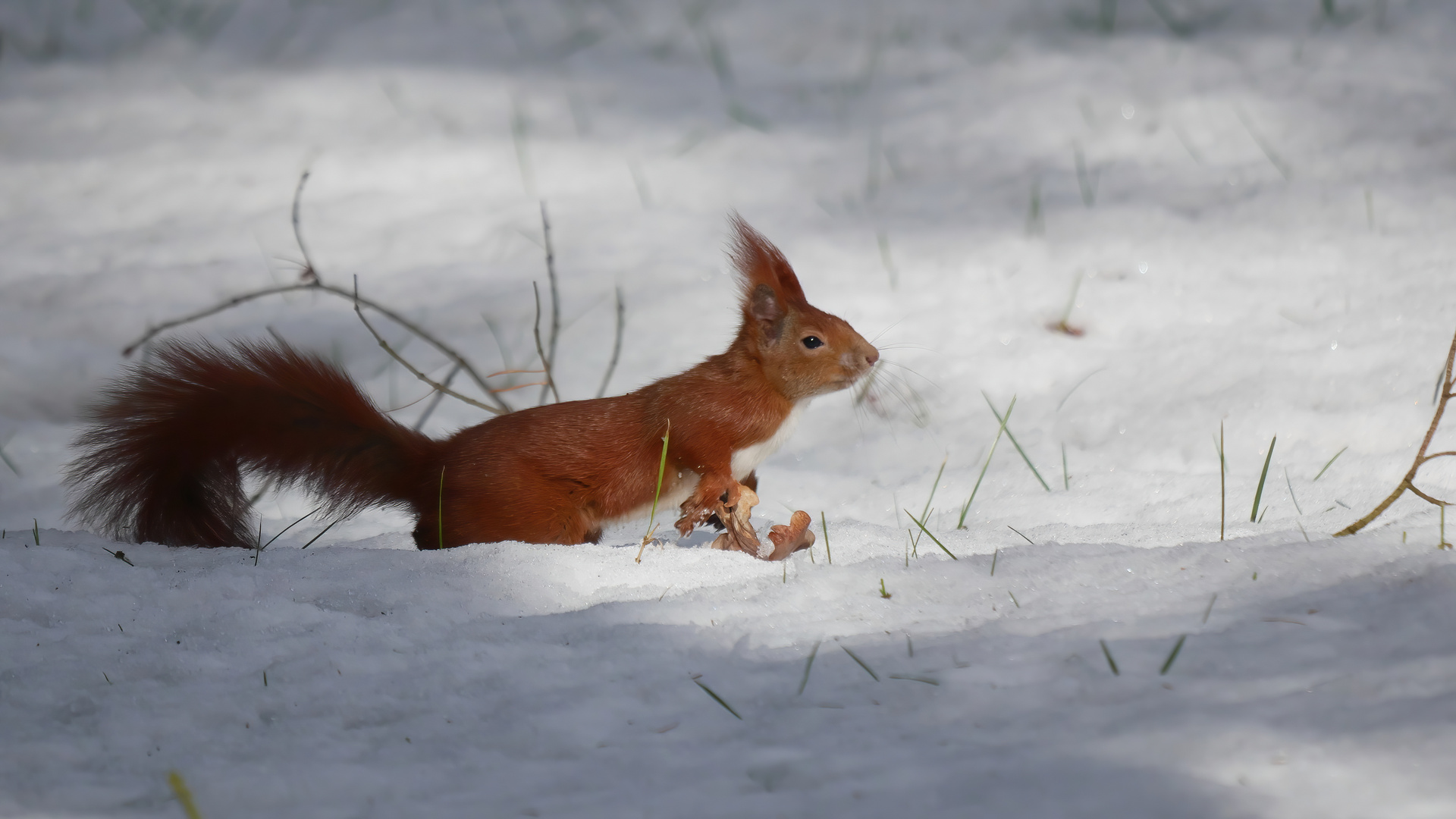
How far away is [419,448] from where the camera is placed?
6.77 ft

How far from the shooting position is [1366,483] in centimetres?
227

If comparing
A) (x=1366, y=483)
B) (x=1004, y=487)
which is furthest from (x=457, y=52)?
(x=1366, y=483)

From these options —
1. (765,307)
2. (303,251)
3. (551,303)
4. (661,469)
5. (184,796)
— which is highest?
(303,251)

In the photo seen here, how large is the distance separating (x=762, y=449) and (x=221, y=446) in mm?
1002

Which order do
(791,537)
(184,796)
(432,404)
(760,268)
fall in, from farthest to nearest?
(432,404) < (760,268) < (791,537) < (184,796)

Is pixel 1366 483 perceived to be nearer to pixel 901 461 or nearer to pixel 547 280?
pixel 901 461

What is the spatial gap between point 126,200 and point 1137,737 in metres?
4.77

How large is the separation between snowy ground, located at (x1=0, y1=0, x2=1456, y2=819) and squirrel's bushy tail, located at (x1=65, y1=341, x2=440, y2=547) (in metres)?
0.13

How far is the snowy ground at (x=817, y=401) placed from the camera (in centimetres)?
113

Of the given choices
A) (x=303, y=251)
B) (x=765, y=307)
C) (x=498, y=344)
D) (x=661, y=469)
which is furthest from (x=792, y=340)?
(x=498, y=344)

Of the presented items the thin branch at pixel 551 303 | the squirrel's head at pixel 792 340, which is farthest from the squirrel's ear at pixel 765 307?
the thin branch at pixel 551 303

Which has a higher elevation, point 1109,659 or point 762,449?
point 762,449

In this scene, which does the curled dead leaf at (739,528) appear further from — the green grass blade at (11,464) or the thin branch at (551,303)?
the green grass blade at (11,464)

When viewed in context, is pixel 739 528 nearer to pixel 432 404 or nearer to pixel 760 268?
pixel 760 268
